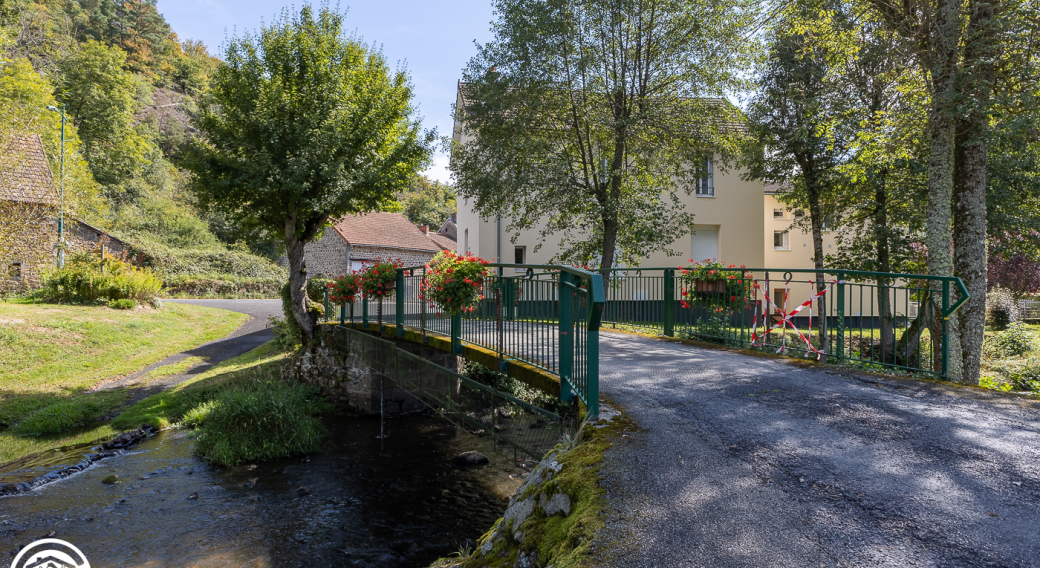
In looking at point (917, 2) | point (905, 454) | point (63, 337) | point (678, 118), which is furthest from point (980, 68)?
point (63, 337)

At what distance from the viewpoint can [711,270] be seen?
9.65 metres

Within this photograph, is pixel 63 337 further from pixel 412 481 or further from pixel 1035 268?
pixel 1035 268

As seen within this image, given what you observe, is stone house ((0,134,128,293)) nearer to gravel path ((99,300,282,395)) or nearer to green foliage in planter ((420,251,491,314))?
gravel path ((99,300,282,395))

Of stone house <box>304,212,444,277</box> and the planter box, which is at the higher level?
stone house <box>304,212,444,277</box>

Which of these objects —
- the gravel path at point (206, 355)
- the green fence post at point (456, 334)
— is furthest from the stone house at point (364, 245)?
the green fence post at point (456, 334)

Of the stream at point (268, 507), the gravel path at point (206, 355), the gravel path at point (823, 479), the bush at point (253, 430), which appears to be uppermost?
the gravel path at point (823, 479)

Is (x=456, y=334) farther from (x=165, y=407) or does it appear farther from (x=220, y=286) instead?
(x=220, y=286)

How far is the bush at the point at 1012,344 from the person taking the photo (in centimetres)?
1562

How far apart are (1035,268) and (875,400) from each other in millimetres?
26611

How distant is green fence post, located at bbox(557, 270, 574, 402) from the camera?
4.69m

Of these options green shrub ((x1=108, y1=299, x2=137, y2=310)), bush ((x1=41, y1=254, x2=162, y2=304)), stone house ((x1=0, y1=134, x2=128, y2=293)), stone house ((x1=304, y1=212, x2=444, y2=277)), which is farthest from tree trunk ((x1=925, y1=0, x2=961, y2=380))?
stone house ((x1=304, y1=212, x2=444, y2=277))

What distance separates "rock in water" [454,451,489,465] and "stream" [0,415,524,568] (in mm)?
183

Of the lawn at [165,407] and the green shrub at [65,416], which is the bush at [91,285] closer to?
the lawn at [165,407]

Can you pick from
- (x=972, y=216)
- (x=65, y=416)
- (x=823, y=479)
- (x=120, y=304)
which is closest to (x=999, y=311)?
(x=972, y=216)
